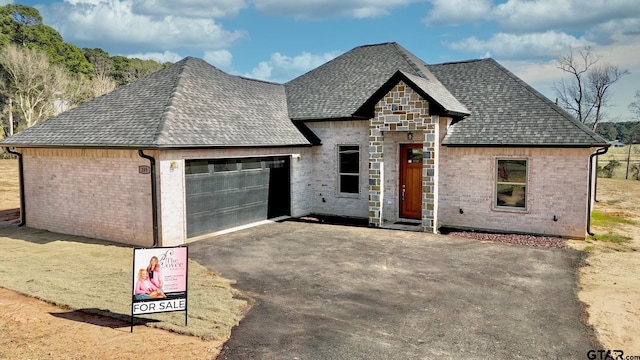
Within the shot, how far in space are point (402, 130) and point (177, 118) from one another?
7.57m

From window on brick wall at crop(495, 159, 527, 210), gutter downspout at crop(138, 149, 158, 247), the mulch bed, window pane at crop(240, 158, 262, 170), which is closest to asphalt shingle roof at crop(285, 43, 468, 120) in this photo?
window on brick wall at crop(495, 159, 527, 210)

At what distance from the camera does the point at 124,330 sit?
22.8 feet

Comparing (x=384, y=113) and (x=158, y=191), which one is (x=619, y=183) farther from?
(x=158, y=191)

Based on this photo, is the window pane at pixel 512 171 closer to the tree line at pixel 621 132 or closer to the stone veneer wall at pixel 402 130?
the stone veneer wall at pixel 402 130

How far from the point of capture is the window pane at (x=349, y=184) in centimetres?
1778

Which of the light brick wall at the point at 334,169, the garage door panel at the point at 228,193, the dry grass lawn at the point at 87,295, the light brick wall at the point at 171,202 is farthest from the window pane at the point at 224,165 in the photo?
the light brick wall at the point at 334,169

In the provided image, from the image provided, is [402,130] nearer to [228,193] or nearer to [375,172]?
[375,172]

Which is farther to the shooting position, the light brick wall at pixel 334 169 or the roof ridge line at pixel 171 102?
the light brick wall at pixel 334 169

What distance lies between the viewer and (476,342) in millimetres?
6633

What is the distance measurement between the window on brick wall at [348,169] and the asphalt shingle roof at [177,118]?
166 centimetres

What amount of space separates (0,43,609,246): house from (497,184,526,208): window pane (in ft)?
0.12

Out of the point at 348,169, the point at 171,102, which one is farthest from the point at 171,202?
the point at 348,169

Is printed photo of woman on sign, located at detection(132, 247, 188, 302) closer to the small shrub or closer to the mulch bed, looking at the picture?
the mulch bed

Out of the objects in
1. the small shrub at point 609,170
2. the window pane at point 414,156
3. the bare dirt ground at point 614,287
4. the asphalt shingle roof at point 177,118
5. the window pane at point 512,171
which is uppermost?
the asphalt shingle roof at point 177,118
